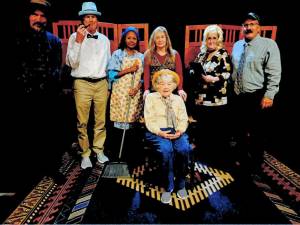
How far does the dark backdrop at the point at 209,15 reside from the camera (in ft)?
18.6

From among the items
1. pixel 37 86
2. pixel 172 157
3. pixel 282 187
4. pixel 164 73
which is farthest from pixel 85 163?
pixel 282 187

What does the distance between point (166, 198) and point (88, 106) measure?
1.59m

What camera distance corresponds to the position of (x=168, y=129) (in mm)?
3004

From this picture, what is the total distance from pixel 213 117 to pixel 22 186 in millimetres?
2478

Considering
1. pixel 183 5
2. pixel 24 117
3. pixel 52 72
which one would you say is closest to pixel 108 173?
pixel 24 117

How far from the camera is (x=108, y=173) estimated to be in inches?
128

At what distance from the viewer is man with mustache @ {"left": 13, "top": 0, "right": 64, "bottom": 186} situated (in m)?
2.77

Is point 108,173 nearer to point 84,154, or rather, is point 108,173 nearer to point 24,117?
point 84,154

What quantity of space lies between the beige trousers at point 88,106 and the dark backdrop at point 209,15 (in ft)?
9.31

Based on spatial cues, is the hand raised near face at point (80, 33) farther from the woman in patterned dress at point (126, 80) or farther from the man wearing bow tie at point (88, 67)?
the woman in patterned dress at point (126, 80)

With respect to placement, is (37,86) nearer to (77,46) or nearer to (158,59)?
(77,46)

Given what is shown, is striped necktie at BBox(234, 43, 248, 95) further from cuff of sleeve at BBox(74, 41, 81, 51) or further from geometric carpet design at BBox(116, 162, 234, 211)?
cuff of sleeve at BBox(74, 41, 81, 51)

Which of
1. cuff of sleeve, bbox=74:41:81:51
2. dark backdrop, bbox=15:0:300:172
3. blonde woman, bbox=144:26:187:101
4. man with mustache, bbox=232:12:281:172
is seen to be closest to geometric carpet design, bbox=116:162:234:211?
man with mustache, bbox=232:12:281:172

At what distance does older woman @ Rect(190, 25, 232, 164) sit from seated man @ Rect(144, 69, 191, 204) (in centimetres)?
38
